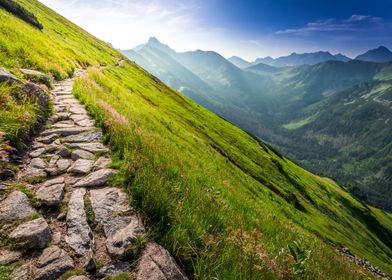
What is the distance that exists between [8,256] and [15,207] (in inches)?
49.7

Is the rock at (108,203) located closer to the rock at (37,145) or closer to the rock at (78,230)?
the rock at (78,230)

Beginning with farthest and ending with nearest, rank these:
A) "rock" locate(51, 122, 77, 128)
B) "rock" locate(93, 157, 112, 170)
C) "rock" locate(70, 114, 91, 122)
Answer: "rock" locate(70, 114, 91, 122), "rock" locate(51, 122, 77, 128), "rock" locate(93, 157, 112, 170)

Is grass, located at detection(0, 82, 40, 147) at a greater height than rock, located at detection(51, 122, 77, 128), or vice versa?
grass, located at detection(0, 82, 40, 147)

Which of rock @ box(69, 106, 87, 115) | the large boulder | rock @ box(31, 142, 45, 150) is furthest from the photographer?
rock @ box(69, 106, 87, 115)

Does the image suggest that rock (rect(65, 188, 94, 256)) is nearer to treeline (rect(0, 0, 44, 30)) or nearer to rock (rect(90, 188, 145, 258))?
rock (rect(90, 188, 145, 258))

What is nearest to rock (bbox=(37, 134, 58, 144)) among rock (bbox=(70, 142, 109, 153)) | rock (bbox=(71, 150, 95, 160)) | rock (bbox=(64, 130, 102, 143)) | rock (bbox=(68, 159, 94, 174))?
rock (bbox=(64, 130, 102, 143))

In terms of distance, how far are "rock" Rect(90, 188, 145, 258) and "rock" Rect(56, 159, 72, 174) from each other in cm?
157

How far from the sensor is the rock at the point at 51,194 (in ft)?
18.0

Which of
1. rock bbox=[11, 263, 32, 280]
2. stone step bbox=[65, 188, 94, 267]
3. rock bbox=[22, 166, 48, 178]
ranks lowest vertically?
rock bbox=[22, 166, 48, 178]

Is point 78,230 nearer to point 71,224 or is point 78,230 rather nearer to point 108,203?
point 71,224

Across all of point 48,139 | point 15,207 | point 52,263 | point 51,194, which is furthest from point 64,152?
point 52,263

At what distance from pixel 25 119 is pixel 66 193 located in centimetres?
410

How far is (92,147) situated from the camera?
8.55m

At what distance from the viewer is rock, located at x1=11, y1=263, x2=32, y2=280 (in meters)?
3.77
